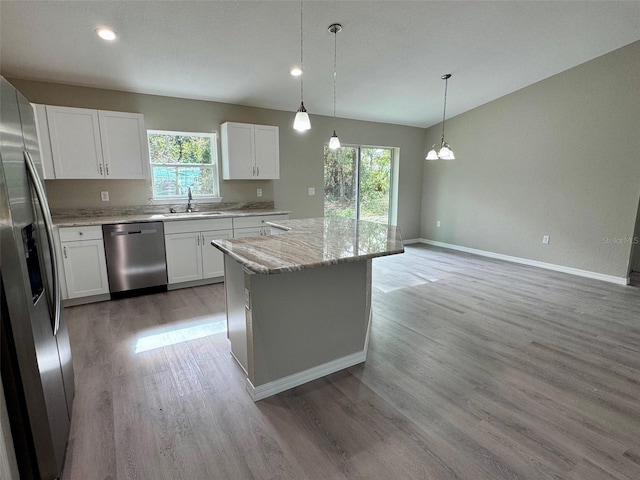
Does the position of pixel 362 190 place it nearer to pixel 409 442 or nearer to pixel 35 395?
pixel 409 442

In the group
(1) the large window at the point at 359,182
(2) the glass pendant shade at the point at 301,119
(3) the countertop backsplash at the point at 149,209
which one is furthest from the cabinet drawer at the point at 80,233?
(1) the large window at the point at 359,182

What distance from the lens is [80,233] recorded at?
3365 millimetres

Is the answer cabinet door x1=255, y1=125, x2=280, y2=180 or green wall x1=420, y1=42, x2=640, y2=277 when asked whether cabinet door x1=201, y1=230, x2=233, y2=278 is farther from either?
green wall x1=420, y1=42, x2=640, y2=277

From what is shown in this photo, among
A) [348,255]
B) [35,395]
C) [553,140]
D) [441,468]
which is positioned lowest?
[441,468]

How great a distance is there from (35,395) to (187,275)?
9.15 feet

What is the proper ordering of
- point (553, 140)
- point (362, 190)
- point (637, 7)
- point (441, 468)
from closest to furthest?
1. point (441, 468)
2. point (637, 7)
3. point (553, 140)
4. point (362, 190)

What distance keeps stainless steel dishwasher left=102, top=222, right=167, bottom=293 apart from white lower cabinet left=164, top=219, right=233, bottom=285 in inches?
3.8

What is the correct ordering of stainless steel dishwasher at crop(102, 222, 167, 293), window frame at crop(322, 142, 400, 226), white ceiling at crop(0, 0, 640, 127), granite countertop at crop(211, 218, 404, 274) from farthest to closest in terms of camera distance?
window frame at crop(322, 142, 400, 226) < stainless steel dishwasher at crop(102, 222, 167, 293) < white ceiling at crop(0, 0, 640, 127) < granite countertop at crop(211, 218, 404, 274)

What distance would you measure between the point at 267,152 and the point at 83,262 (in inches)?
101

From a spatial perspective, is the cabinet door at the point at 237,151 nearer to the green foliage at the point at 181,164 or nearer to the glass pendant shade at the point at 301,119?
the green foliage at the point at 181,164

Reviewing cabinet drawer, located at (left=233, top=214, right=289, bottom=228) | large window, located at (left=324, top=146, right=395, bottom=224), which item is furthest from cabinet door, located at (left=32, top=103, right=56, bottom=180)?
large window, located at (left=324, top=146, right=395, bottom=224)

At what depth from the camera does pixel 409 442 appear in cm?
168

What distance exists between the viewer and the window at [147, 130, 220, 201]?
4.21 meters

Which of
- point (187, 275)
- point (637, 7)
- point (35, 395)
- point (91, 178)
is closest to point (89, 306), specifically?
point (187, 275)
